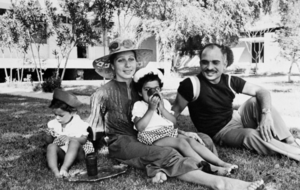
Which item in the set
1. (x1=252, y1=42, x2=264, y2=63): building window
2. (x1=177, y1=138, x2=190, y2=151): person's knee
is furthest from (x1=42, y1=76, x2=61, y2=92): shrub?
(x1=252, y1=42, x2=264, y2=63): building window

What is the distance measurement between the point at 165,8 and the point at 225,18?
313 centimetres

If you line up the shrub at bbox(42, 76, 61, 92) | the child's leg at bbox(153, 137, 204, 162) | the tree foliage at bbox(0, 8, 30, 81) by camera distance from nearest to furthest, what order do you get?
1. the child's leg at bbox(153, 137, 204, 162)
2. the tree foliage at bbox(0, 8, 30, 81)
3. the shrub at bbox(42, 76, 61, 92)

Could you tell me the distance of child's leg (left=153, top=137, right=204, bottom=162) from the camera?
347cm

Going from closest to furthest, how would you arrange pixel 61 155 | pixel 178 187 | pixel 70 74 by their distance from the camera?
pixel 178 187, pixel 61 155, pixel 70 74

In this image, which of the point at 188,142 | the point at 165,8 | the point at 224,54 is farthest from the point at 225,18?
Result: the point at 188,142

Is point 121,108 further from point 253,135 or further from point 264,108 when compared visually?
point 264,108

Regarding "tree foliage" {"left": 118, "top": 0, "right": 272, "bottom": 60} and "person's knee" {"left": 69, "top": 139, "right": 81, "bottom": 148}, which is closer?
"person's knee" {"left": 69, "top": 139, "right": 81, "bottom": 148}

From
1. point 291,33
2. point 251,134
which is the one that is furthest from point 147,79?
point 291,33

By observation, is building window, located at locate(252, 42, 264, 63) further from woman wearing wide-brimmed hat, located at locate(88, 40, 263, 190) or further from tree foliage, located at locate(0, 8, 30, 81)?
woman wearing wide-brimmed hat, located at locate(88, 40, 263, 190)

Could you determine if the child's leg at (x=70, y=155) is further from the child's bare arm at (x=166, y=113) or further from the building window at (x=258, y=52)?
the building window at (x=258, y=52)

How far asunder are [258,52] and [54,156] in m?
26.5

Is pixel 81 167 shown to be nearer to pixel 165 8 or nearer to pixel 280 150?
pixel 280 150

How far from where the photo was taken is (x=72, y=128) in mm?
3994

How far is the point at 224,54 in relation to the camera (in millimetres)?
4340
